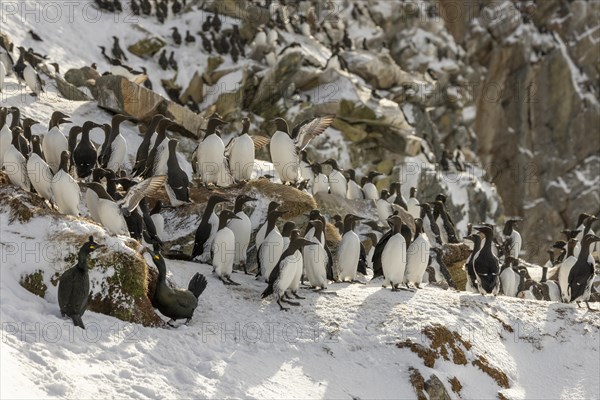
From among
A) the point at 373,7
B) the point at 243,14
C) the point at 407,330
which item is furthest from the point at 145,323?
the point at 373,7

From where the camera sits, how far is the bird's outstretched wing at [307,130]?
16078mm

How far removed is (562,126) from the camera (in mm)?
55688

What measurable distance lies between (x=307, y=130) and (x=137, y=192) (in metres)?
4.78

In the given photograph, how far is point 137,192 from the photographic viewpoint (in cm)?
1220

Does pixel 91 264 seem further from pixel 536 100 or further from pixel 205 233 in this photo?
pixel 536 100

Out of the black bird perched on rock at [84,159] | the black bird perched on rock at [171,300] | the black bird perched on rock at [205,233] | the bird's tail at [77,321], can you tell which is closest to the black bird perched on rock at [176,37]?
the black bird perched on rock at [84,159]

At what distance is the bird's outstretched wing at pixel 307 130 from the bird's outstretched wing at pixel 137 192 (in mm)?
4234

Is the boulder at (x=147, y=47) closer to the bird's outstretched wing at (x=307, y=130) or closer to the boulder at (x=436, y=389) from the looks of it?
the bird's outstretched wing at (x=307, y=130)

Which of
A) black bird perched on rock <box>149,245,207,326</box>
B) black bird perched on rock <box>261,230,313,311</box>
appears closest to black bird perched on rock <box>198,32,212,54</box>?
black bird perched on rock <box>261,230,313,311</box>

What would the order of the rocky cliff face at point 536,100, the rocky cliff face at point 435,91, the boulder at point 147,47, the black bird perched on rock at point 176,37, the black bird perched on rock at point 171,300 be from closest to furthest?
1. the black bird perched on rock at point 171,300
2. the rocky cliff face at point 435,91
3. the boulder at point 147,47
4. the black bird perched on rock at point 176,37
5. the rocky cliff face at point 536,100

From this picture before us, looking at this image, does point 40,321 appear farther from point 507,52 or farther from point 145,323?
point 507,52

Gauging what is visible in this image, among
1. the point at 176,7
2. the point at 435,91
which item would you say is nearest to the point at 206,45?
the point at 176,7

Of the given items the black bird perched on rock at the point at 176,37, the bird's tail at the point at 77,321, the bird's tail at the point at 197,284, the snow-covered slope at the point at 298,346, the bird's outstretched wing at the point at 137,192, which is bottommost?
the snow-covered slope at the point at 298,346

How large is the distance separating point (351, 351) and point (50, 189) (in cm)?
485
